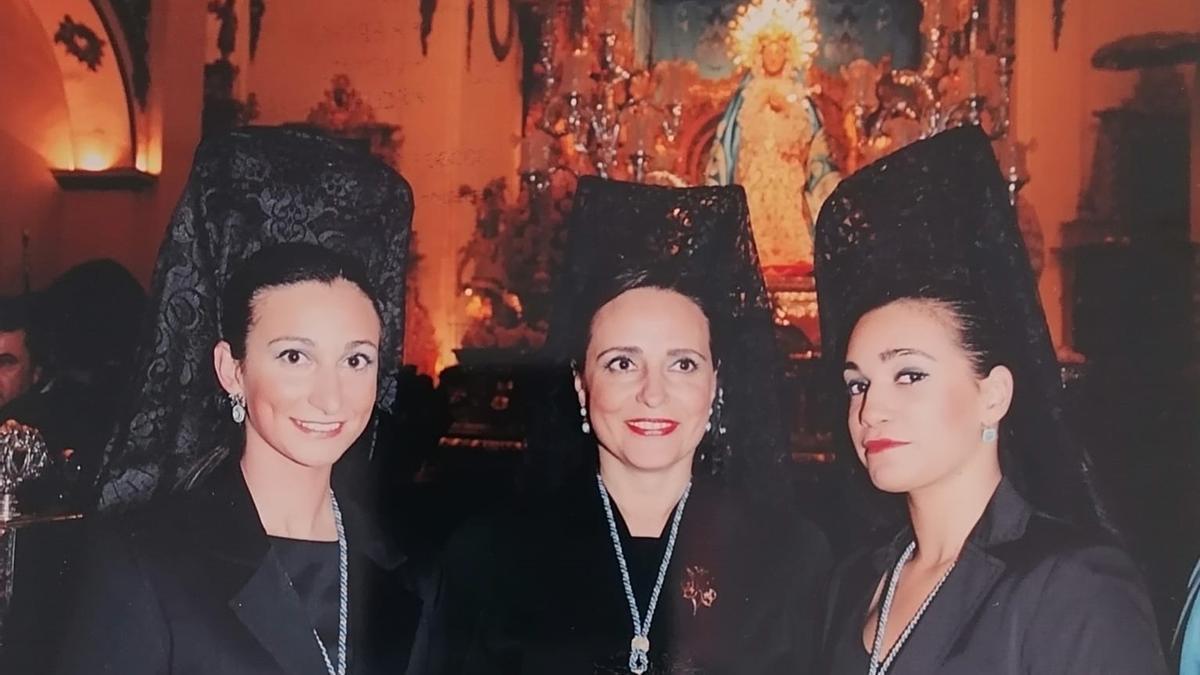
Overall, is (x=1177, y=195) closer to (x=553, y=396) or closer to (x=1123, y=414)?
(x=1123, y=414)

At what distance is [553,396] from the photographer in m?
1.45

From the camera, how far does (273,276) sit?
1.36 metres

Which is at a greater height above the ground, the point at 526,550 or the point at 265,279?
the point at 265,279

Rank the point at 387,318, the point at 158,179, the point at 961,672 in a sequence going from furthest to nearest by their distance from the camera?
the point at 158,179 < the point at 387,318 < the point at 961,672

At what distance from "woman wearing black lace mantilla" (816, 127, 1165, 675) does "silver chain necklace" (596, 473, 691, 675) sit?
0.74ft

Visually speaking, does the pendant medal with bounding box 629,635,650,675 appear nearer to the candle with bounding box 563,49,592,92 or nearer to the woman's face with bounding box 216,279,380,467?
the woman's face with bounding box 216,279,380,467

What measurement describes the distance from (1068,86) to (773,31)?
41cm

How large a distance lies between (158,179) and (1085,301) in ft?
4.25

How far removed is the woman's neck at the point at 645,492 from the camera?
4.69ft

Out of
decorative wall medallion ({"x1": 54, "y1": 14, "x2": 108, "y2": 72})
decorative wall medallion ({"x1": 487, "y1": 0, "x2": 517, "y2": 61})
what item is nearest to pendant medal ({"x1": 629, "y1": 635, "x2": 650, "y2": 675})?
decorative wall medallion ({"x1": 487, "y1": 0, "x2": 517, "y2": 61})

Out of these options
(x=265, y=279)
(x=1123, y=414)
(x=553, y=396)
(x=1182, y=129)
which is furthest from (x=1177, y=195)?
(x=265, y=279)

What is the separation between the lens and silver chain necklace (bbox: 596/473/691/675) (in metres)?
1.41

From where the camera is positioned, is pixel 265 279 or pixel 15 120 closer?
pixel 265 279

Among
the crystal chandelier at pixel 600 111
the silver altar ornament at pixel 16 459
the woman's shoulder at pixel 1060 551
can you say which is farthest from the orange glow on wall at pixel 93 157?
the woman's shoulder at pixel 1060 551
